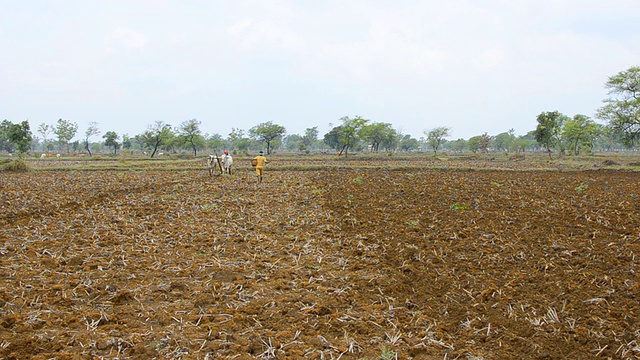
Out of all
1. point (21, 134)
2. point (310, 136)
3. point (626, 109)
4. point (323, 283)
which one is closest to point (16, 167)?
point (21, 134)

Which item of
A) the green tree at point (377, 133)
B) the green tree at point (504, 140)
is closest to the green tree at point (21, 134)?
the green tree at point (377, 133)

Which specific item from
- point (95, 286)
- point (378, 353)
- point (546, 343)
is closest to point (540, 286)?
point (546, 343)

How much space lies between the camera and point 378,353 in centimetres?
414

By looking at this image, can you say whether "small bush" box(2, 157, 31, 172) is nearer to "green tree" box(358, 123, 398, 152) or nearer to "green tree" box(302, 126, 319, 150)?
"green tree" box(358, 123, 398, 152)

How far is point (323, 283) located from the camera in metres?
6.11

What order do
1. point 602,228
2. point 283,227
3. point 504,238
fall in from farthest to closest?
point 283,227 → point 602,228 → point 504,238

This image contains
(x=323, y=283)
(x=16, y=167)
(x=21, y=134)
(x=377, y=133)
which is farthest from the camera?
(x=377, y=133)

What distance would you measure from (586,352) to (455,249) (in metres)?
3.61

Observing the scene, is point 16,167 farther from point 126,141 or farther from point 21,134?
point 126,141

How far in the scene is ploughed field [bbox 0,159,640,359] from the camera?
4.27 metres

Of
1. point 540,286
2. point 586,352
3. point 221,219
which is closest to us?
point 586,352

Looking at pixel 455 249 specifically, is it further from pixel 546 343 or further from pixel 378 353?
pixel 378 353

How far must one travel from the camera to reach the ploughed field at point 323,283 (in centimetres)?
Result: 427

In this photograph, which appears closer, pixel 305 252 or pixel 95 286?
pixel 95 286
